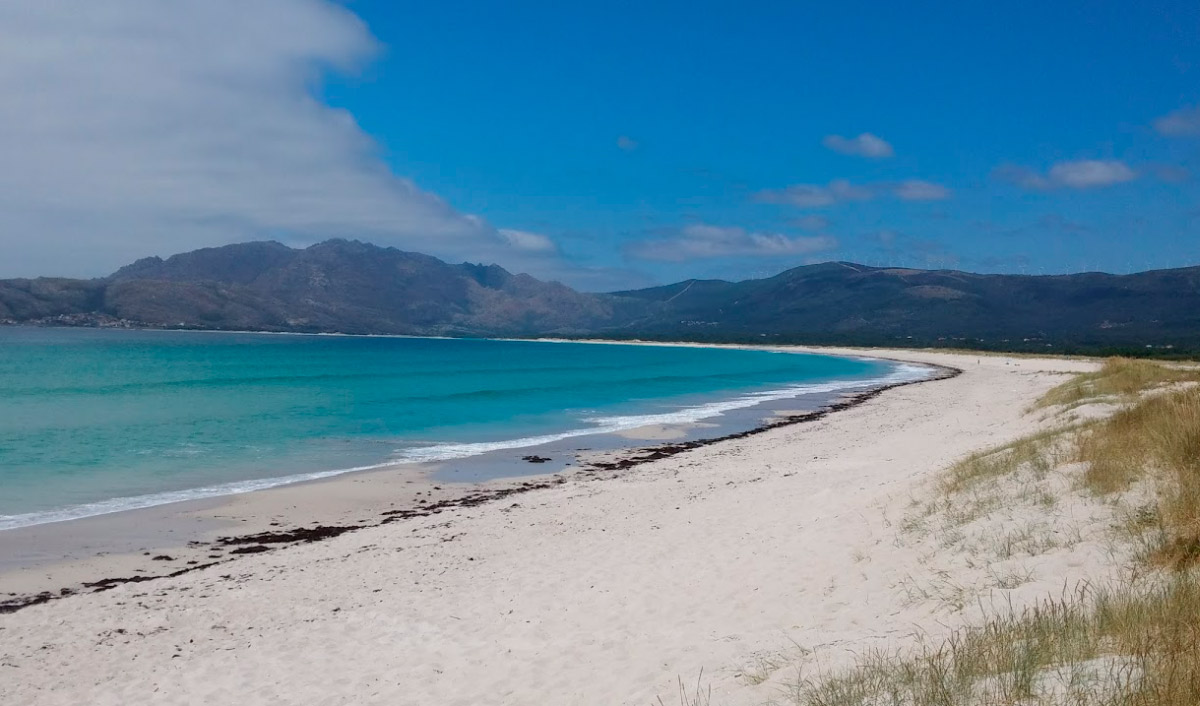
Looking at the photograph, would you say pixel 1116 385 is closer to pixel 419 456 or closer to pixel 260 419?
pixel 419 456

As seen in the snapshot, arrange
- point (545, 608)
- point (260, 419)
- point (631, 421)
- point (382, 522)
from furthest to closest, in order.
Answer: point (631, 421) → point (260, 419) → point (382, 522) → point (545, 608)

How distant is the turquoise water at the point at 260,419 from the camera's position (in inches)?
747

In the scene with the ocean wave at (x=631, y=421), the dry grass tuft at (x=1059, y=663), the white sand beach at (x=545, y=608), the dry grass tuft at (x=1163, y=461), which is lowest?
the ocean wave at (x=631, y=421)

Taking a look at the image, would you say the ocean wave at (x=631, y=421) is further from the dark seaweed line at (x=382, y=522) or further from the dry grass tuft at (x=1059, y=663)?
the dry grass tuft at (x=1059, y=663)

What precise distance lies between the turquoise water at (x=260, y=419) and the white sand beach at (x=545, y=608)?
7597 millimetres

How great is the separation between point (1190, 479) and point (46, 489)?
21.6 meters

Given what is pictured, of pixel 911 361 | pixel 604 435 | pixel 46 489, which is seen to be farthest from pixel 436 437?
pixel 911 361

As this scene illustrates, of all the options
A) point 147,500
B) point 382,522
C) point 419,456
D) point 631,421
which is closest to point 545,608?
point 382,522

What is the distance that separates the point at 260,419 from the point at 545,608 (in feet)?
88.8

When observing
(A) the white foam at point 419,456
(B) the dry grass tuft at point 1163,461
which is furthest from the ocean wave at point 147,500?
(B) the dry grass tuft at point 1163,461

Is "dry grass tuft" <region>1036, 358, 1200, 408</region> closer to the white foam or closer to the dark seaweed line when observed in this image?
the dark seaweed line

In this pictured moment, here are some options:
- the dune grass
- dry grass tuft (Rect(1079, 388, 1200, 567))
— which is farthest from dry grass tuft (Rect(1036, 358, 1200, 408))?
the dune grass

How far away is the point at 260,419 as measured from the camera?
1257 inches

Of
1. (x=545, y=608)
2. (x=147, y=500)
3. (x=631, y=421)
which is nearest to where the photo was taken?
(x=545, y=608)
